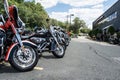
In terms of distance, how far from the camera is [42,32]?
31.3 feet

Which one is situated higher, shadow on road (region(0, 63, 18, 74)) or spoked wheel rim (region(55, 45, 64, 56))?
spoked wheel rim (region(55, 45, 64, 56))

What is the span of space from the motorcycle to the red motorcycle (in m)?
2.64

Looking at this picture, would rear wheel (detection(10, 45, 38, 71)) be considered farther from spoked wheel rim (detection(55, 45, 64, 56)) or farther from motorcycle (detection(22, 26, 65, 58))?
spoked wheel rim (detection(55, 45, 64, 56))

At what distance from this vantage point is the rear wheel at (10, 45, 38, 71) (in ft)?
20.1

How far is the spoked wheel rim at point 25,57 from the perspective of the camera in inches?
245

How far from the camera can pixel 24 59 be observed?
6352 millimetres

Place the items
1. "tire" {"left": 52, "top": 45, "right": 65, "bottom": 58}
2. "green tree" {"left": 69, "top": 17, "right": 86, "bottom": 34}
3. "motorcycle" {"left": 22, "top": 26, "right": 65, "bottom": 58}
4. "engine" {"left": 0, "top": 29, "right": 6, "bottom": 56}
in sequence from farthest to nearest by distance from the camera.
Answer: "green tree" {"left": 69, "top": 17, "right": 86, "bottom": 34}
"tire" {"left": 52, "top": 45, "right": 65, "bottom": 58}
"motorcycle" {"left": 22, "top": 26, "right": 65, "bottom": 58}
"engine" {"left": 0, "top": 29, "right": 6, "bottom": 56}

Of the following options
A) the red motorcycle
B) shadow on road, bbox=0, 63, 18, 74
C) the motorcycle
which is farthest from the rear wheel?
the motorcycle

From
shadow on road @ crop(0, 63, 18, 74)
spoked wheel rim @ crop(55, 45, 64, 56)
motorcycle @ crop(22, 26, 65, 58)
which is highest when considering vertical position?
motorcycle @ crop(22, 26, 65, 58)

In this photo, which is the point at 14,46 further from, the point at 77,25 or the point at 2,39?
the point at 77,25

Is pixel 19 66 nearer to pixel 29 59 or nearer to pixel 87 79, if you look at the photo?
pixel 29 59

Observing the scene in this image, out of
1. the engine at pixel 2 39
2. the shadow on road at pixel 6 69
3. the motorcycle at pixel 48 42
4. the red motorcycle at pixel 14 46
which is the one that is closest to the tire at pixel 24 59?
the red motorcycle at pixel 14 46

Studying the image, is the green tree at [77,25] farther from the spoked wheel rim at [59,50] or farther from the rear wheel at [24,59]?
the rear wheel at [24,59]

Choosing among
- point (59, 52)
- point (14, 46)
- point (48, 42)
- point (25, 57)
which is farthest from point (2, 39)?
point (59, 52)
